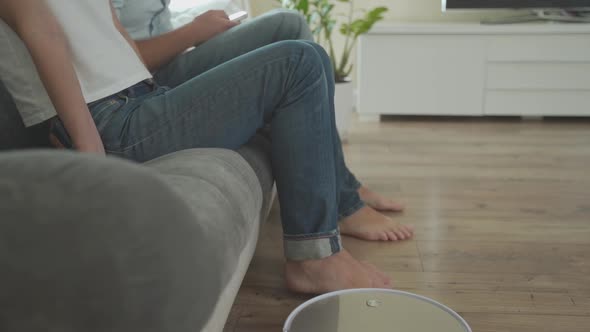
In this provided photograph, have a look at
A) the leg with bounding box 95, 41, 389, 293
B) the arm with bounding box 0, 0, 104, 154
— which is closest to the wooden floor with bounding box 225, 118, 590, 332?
the leg with bounding box 95, 41, 389, 293

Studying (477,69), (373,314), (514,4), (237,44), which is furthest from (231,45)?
(514,4)

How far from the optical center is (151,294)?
50cm

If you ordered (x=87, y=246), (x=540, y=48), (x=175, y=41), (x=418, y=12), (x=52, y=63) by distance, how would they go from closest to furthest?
(x=87, y=246) < (x=52, y=63) < (x=175, y=41) < (x=540, y=48) < (x=418, y=12)

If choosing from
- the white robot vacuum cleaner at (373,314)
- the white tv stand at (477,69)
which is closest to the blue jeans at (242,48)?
the white robot vacuum cleaner at (373,314)

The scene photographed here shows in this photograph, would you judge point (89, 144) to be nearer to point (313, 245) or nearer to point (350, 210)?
point (313, 245)

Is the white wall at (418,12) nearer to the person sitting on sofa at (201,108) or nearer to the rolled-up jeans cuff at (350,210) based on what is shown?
the rolled-up jeans cuff at (350,210)

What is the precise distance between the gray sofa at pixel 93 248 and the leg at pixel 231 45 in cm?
99

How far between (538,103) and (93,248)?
10.00 feet

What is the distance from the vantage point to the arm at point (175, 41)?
4.82ft

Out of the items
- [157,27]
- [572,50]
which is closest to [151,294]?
[157,27]

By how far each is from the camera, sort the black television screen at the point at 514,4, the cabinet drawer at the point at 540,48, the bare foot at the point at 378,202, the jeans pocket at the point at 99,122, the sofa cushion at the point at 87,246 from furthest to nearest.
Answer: the black television screen at the point at 514,4 < the cabinet drawer at the point at 540,48 < the bare foot at the point at 378,202 < the jeans pocket at the point at 99,122 < the sofa cushion at the point at 87,246

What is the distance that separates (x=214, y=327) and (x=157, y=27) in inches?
38.5

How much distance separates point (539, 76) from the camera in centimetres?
312

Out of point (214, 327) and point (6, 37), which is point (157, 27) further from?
point (214, 327)
